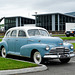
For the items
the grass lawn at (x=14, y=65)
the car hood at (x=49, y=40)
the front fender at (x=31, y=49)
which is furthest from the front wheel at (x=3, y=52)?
the grass lawn at (x=14, y=65)

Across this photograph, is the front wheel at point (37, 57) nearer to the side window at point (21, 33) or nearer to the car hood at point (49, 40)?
the car hood at point (49, 40)

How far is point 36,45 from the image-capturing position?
10570 mm

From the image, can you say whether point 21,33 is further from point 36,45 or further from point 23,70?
point 23,70

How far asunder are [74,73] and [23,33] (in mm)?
4228

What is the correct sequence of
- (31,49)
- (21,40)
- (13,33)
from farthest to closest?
(13,33) < (21,40) < (31,49)

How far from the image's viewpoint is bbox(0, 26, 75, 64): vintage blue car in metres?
10.3

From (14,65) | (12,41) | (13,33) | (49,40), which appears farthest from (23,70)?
(13,33)

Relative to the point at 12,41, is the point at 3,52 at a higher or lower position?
lower

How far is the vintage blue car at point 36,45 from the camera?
10281 millimetres

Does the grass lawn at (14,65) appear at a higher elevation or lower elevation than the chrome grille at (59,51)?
lower

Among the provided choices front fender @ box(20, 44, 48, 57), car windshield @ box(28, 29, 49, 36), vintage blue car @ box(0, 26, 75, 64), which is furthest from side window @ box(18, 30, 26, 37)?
front fender @ box(20, 44, 48, 57)

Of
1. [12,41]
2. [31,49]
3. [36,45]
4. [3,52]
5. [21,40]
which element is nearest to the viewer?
[36,45]

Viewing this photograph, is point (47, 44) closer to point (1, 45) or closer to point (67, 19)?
point (1, 45)

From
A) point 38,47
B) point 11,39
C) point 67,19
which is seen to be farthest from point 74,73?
point 67,19
